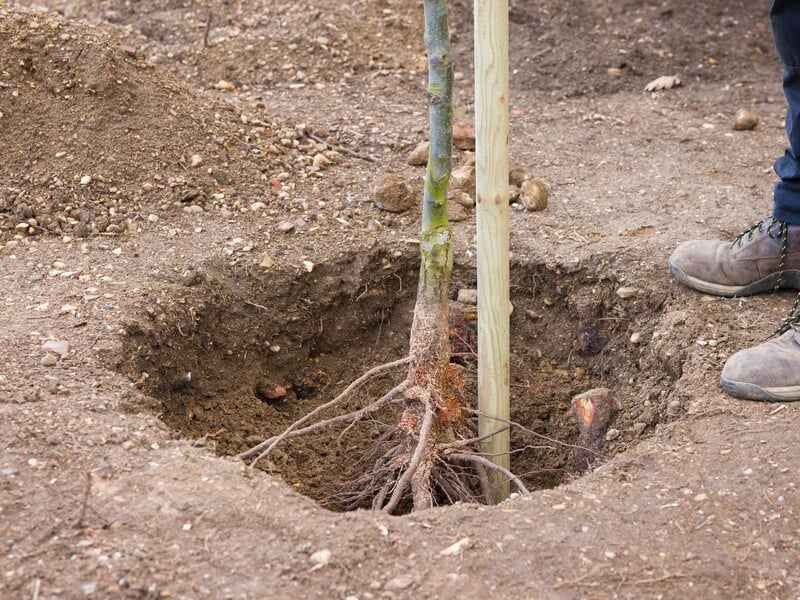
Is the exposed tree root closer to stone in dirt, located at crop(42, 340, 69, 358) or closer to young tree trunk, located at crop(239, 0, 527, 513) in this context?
young tree trunk, located at crop(239, 0, 527, 513)

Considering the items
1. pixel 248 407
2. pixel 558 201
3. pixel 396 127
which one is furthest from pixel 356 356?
pixel 396 127

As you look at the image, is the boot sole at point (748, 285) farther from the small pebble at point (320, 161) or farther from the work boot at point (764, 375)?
the small pebble at point (320, 161)

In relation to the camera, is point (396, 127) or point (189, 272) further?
point (396, 127)

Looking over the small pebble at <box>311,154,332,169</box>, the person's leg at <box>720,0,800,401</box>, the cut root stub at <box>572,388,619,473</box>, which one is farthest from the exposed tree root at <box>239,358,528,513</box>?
the small pebble at <box>311,154,332,169</box>

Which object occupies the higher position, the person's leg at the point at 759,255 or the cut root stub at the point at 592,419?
the person's leg at the point at 759,255

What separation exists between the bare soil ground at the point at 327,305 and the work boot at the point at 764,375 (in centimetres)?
8

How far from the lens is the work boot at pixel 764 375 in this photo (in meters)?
2.40

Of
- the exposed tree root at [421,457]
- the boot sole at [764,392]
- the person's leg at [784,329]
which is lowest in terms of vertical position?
the exposed tree root at [421,457]

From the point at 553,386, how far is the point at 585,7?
3.39 metres

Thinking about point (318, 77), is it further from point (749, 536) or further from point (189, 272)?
→ point (749, 536)

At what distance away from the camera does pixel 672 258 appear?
9.62ft

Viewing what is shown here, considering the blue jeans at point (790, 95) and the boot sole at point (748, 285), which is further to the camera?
the boot sole at point (748, 285)

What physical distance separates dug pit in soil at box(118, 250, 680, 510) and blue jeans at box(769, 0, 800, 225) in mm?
517

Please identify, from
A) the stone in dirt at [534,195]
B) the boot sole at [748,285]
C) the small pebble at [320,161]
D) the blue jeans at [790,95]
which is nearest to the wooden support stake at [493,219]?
the boot sole at [748,285]
